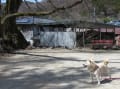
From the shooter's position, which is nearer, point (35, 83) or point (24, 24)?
point (35, 83)

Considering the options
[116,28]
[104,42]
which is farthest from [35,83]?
[116,28]

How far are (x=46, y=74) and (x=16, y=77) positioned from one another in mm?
1378

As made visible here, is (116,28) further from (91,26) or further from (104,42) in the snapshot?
(104,42)

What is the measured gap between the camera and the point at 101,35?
4200cm

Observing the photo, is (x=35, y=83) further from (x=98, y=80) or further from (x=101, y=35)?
(x=101, y=35)

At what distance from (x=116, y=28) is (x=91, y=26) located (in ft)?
14.0

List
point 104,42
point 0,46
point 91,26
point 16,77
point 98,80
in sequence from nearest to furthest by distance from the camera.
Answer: point 98,80, point 16,77, point 0,46, point 104,42, point 91,26

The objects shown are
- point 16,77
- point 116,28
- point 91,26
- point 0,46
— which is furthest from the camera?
point 116,28

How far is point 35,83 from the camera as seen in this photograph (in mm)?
12750

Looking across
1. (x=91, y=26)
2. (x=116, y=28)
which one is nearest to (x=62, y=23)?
(x=91, y=26)

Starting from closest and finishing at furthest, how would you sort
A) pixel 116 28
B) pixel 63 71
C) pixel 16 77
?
Result: pixel 16 77 → pixel 63 71 → pixel 116 28

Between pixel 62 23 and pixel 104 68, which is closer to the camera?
pixel 104 68

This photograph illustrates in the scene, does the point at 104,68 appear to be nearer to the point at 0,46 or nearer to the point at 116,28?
the point at 0,46

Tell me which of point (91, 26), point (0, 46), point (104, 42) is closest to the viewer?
point (0, 46)
